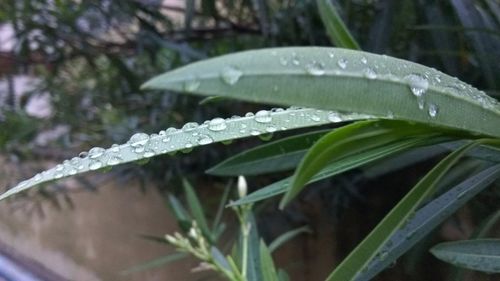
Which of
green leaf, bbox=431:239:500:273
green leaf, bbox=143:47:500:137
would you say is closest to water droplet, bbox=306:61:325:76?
green leaf, bbox=143:47:500:137

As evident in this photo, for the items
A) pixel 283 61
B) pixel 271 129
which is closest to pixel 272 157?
pixel 271 129

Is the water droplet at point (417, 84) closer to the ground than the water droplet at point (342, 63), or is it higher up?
closer to the ground

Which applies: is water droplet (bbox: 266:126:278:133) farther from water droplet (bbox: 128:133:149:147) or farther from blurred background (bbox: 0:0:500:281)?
blurred background (bbox: 0:0:500:281)

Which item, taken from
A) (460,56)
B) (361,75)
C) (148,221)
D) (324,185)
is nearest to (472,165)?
(460,56)

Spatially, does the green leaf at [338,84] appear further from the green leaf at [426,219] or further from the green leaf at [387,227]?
the green leaf at [426,219]

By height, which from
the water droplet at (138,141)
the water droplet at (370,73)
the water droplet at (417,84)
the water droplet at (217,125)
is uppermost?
the water droplet at (370,73)

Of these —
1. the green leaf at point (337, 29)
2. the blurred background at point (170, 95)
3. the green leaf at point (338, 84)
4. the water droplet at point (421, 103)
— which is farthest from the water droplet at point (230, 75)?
the blurred background at point (170, 95)

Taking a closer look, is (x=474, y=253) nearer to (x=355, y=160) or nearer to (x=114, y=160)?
(x=355, y=160)
